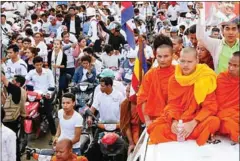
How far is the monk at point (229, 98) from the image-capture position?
14.0 feet

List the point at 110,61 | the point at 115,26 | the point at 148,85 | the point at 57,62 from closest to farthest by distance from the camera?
the point at 148,85 → the point at 57,62 → the point at 110,61 → the point at 115,26

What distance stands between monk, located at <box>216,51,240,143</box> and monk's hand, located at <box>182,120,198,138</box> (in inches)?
7.7

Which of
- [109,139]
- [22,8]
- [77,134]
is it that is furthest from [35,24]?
[109,139]

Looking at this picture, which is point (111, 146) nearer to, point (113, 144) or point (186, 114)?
point (113, 144)

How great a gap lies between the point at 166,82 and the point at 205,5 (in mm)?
910

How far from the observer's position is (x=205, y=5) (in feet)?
15.7

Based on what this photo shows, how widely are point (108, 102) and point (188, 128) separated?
370cm

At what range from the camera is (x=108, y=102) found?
7.99 meters

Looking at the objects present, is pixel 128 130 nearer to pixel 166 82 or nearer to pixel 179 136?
pixel 166 82

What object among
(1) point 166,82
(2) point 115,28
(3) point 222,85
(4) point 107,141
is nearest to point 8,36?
(2) point 115,28

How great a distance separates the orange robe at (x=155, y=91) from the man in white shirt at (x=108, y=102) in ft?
7.91

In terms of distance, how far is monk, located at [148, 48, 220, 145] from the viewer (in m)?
4.37

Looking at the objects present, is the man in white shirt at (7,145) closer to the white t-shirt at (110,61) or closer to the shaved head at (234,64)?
the shaved head at (234,64)

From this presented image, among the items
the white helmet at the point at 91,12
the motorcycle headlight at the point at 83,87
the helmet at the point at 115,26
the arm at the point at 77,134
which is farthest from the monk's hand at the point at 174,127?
the white helmet at the point at 91,12
